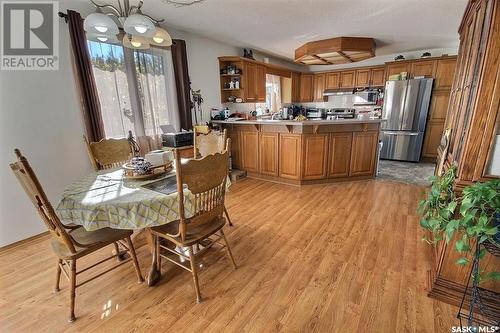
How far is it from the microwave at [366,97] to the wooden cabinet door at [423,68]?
0.82 meters

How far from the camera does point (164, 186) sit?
1.62 m

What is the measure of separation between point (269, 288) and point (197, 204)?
0.81 m

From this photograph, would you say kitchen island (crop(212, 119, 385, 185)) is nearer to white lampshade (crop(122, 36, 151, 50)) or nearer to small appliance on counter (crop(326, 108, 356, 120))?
small appliance on counter (crop(326, 108, 356, 120))

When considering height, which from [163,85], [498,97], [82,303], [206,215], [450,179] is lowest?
[82,303]

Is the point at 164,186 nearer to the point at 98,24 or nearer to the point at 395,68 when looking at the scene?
the point at 98,24

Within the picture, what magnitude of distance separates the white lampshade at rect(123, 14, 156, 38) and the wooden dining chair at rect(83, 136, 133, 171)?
4.03 ft

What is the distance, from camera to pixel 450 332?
1350 millimetres

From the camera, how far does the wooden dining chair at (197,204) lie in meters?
1.38

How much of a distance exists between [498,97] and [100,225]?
2327 millimetres

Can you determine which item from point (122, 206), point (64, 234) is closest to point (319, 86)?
point (122, 206)

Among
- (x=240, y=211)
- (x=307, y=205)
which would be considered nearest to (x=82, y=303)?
(x=240, y=211)

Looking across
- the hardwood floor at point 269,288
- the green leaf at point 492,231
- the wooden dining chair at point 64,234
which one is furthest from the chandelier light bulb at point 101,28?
the green leaf at point 492,231

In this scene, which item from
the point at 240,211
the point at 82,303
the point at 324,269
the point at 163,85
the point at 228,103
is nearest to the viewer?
the point at 82,303

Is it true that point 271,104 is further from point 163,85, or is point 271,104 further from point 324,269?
point 324,269
